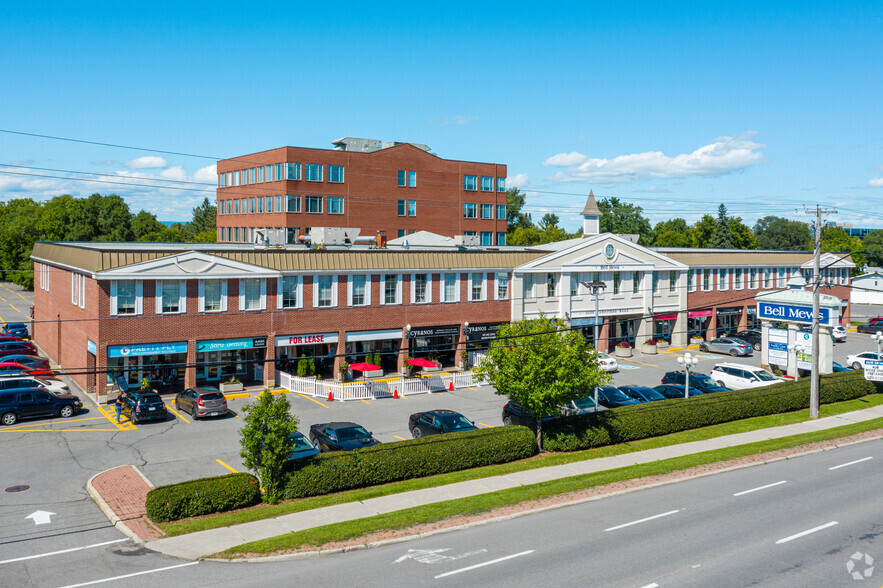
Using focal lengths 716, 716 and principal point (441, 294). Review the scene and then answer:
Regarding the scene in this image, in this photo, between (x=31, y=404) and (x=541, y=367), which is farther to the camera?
(x=31, y=404)

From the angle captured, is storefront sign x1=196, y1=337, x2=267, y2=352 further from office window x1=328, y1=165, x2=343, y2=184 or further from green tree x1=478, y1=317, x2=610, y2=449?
office window x1=328, y1=165, x2=343, y2=184

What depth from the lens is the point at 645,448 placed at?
30.1m

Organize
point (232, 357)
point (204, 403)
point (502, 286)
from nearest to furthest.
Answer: point (204, 403)
point (232, 357)
point (502, 286)

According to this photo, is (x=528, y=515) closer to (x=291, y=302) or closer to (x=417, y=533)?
(x=417, y=533)

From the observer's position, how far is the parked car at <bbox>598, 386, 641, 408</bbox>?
36.7 metres

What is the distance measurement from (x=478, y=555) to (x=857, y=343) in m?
58.8

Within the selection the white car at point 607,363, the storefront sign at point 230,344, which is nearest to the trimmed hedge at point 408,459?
the storefront sign at point 230,344

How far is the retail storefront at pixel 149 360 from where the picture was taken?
1485 inches

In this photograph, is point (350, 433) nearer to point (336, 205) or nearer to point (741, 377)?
point (741, 377)

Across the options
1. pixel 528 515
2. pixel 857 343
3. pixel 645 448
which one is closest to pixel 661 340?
pixel 857 343

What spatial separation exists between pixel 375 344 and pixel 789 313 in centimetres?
Result: 2659

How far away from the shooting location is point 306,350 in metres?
45.2

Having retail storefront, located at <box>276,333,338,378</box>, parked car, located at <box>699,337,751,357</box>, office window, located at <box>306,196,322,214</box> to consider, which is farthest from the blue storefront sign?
office window, located at <box>306,196,322,214</box>

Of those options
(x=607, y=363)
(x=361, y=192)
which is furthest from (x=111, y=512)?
(x=361, y=192)
